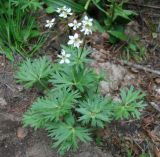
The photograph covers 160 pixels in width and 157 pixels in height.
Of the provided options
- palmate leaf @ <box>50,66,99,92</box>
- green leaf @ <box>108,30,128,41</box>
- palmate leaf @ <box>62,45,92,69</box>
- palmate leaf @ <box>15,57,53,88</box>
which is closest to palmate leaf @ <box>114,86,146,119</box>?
palmate leaf @ <box>50,66,99,92</box>

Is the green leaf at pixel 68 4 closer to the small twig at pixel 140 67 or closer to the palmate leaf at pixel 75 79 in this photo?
the small twig at pixel 140 67

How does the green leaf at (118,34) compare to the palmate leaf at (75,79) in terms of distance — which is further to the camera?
the green leaf at (118,34)

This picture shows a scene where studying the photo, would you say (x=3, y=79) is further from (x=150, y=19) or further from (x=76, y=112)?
(x=150, y=19)

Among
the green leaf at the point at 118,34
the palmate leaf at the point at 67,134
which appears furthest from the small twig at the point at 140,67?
the palmate leaf at the point at 67,134

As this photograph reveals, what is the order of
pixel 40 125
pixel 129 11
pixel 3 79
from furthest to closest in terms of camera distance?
pixel 129 11 → pixel 3 79 → pixel 40 125

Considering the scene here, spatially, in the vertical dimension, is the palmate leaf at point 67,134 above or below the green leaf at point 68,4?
below

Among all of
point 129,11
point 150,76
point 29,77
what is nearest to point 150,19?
point 129,11
